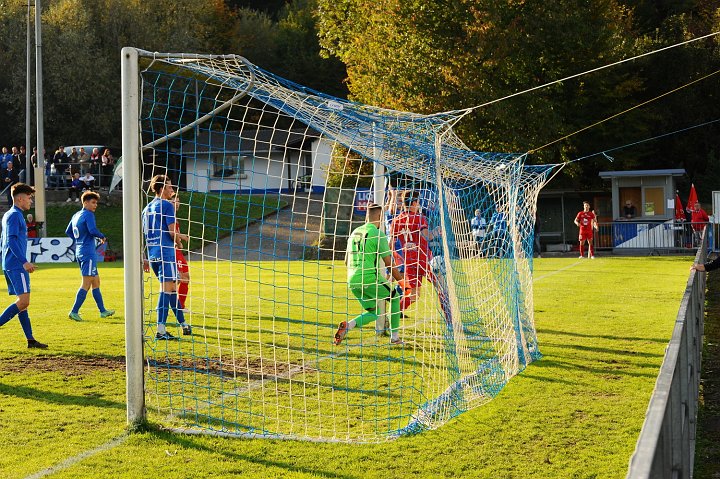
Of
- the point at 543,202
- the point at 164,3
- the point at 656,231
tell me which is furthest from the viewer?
the point at 164,3

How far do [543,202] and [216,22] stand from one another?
29.9m

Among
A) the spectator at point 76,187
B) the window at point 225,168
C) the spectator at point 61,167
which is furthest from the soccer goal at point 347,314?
the spectator at point 61,167

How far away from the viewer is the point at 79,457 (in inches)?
235

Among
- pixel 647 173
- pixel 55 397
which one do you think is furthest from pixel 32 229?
pixel 55 397

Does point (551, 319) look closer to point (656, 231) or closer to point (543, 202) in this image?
point (656, 231)

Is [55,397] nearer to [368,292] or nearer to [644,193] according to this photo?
[368,292]

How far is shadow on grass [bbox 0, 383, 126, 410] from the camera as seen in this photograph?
7.61 metres

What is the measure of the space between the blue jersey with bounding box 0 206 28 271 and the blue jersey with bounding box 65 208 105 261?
2.02 m

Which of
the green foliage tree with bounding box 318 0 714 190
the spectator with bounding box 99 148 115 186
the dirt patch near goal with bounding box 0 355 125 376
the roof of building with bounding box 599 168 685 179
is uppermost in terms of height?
the green foliage tree with bounding box 318 0 714 190

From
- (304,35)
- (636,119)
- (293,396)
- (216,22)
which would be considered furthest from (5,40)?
(293,396)

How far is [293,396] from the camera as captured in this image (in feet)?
25.9

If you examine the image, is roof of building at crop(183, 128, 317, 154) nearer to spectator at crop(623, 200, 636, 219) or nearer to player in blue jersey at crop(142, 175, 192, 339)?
player in blue jersey at crop(142, 175, 192, 339)

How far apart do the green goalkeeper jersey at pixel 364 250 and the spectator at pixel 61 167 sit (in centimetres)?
3291

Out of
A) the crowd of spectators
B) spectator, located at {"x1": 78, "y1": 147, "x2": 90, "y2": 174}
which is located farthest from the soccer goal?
the crowd of spectators
